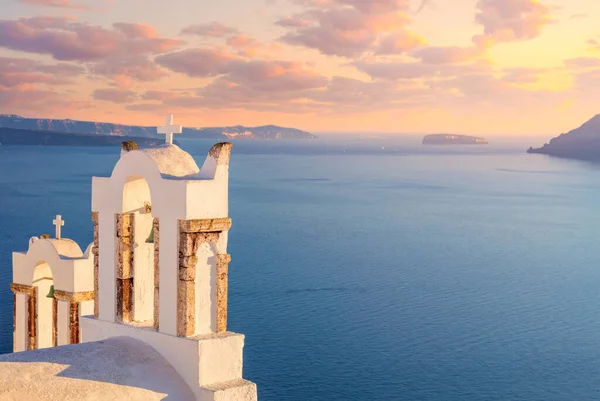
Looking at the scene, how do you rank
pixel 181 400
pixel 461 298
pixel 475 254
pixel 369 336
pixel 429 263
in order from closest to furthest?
pixel 181 400, pixel 369 336, pixel 461 298, pixel 429 263, pixel 475 254

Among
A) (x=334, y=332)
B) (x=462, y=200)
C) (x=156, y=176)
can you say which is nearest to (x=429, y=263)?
(x=334, y=332)

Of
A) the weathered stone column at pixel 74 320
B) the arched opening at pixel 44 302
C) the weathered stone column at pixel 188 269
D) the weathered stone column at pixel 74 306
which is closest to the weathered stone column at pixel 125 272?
the weathered stone column at pixel 188 269

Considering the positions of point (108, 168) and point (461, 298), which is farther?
point (108, 168)

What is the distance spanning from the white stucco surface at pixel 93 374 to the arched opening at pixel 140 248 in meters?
0.60

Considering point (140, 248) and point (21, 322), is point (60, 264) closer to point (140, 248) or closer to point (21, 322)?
point (21, 322)

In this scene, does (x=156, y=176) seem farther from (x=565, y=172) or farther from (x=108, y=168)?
(x=565, y=172)

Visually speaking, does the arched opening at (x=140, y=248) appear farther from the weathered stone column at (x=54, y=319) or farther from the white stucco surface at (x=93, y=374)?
the weathered stone column at (x=54, y=319)

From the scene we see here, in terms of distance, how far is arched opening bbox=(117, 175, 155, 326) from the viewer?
37.4ft

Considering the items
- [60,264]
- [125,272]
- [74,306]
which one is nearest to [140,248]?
[125,272]

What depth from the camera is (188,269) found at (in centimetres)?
1054

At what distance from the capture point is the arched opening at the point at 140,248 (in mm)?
11398

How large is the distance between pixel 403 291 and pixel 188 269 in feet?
174

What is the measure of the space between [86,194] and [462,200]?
54.0m

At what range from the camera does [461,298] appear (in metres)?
62.5
